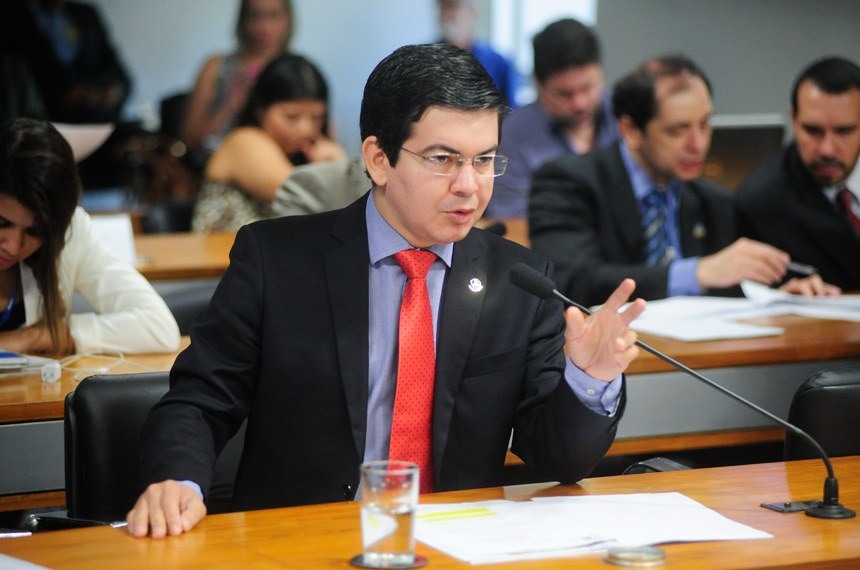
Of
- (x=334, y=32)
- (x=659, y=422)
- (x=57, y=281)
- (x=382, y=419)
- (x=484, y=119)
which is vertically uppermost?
(x=334, y=32)

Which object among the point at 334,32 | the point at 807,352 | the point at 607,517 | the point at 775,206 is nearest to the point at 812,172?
the point at 775,206

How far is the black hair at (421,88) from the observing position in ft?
6.47

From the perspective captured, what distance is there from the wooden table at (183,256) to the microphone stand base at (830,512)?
2.39m

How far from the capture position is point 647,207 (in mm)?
3754

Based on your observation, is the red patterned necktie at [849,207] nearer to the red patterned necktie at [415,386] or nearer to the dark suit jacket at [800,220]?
the dark suit jacket at [800,220]

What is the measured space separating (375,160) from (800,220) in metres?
2.30

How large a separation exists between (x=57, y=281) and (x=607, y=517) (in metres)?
1.64

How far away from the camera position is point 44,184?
8.96 feet

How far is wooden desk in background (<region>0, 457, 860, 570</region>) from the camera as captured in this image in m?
1.51

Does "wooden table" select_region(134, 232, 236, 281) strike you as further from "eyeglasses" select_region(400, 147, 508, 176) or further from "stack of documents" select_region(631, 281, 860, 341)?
"eyeglasses" select_region(400, 147, 508, 176)

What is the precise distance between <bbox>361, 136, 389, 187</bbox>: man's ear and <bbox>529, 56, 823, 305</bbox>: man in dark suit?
163cm

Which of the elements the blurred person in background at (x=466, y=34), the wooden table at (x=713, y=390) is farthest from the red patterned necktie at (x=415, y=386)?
the blurred person in background at (x=466, y=34)

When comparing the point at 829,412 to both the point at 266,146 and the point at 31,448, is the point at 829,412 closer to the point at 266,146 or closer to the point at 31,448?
the point at 31,448

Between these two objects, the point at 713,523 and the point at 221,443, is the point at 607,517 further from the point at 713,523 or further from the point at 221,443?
the point at 221,443
